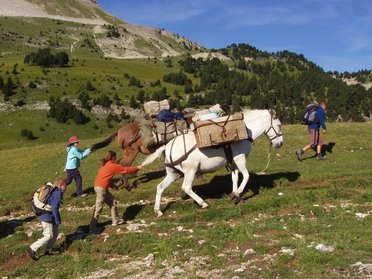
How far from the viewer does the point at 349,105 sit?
641 feet

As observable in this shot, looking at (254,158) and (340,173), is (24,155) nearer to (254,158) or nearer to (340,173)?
(254,158)

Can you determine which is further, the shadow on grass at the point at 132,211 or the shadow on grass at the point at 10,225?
the shadow on grass at the point at 132,211

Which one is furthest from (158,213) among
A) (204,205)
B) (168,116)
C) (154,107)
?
(154,107)

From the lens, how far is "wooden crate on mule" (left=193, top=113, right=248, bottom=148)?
1460 cm

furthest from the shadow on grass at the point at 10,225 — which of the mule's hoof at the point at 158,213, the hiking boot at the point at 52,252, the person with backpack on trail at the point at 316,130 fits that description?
the person with backpack on trail at the point at 316,130

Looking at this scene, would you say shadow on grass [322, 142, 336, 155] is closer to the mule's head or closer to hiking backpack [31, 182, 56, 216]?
the mule's head

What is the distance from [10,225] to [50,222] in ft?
14.5

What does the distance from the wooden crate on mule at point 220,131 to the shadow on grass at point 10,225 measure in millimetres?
7332

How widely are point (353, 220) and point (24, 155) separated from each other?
89.1 feet

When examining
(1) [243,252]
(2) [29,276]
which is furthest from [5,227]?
(1) [243,252]

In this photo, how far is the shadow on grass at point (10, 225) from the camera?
15.2m

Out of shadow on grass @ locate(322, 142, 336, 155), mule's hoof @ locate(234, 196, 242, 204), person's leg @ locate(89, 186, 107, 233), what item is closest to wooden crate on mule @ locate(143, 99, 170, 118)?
mule's hoof @ locate(234, 196, 242, 204)

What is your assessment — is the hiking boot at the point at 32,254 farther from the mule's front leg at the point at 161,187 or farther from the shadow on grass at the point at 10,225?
the mule's front leg at the point at 161,187

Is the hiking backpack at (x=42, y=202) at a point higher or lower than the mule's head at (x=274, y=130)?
lower
